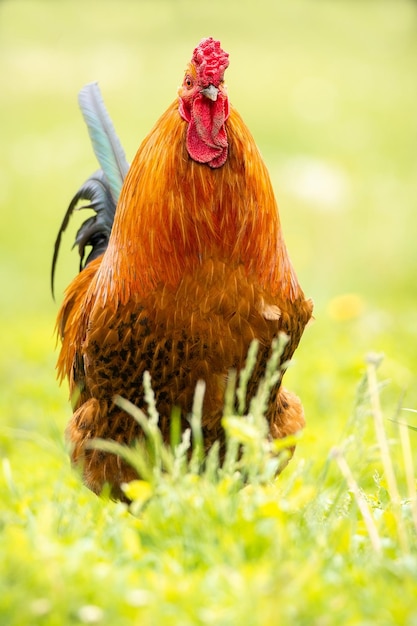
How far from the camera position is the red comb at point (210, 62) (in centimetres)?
346

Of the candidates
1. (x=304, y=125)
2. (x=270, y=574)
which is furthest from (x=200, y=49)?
(x=304, y=125)

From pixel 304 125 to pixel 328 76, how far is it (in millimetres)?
1901

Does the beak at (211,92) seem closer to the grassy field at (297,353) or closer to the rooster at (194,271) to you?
the rooster at (194,271)

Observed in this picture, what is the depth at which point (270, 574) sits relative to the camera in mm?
2092

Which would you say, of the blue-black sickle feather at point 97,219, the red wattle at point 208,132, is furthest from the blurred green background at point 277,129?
the red wattle at point 208,132

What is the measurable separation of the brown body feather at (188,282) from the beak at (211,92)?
0.56 ft

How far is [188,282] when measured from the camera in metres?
3.60

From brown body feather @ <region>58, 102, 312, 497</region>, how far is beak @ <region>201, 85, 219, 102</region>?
6.7 inches

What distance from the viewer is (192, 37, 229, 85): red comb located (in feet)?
11.4

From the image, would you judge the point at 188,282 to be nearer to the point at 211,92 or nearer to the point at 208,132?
the point at 208,132

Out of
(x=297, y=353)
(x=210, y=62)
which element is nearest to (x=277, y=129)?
(x=297, y=353)

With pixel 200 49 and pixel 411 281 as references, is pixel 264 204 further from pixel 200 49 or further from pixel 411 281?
pixel 411 281

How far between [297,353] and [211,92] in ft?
15.9

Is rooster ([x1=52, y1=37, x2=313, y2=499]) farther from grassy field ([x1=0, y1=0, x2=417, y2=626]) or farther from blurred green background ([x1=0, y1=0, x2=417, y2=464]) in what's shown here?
blurred green background ([x1=0, y1=0, x2=417, y2=464])
